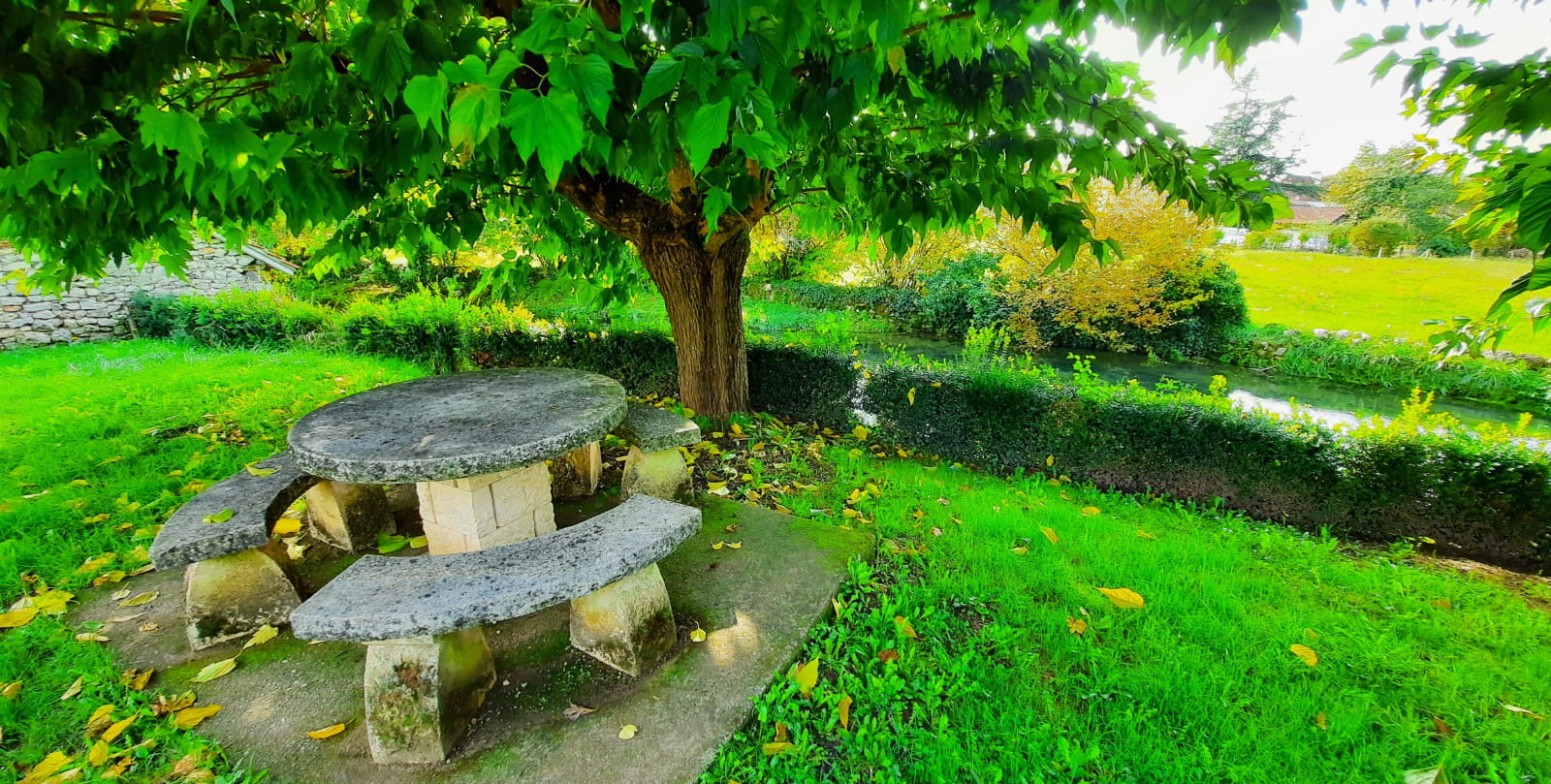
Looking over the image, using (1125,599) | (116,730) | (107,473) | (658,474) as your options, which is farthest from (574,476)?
(107,473)

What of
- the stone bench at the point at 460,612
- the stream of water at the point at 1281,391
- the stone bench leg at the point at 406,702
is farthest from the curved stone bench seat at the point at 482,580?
the stream of water at the point at 1281,391

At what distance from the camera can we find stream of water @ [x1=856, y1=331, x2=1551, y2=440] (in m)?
9.12

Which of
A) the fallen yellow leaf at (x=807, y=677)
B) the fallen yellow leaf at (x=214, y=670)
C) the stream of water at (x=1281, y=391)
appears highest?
the fallen yellow leaf at (x=807, y=677)

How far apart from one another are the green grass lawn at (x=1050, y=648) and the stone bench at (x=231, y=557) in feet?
1.12

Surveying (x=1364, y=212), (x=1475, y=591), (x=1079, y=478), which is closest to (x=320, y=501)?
(x=1079, y=478)

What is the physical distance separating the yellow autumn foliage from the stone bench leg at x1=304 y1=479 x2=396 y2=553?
10033 millimetres

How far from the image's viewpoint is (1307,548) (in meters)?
3.79

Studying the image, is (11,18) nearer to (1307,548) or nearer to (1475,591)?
(1307,548)

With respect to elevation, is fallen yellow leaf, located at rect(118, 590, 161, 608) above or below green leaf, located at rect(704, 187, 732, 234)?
below

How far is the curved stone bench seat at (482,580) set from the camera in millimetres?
1885

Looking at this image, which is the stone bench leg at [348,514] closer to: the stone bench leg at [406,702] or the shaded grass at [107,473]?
the shaded grass at [107,473]

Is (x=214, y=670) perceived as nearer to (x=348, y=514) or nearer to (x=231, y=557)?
(x=231, y=557)

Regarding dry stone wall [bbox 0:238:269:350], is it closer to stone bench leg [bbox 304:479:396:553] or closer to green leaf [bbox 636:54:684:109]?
stone bench leg [bbox 304:479:396:553]

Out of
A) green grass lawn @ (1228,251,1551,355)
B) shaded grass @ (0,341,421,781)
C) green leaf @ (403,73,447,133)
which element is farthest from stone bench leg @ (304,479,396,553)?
green grass lawn @ (1228,251,1551,355)
